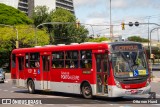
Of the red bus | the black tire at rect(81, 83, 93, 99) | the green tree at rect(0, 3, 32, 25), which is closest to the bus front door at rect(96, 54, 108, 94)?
the red bus

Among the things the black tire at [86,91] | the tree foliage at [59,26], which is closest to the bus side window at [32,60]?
the black tire at [86,91]

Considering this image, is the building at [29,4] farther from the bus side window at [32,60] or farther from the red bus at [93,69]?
the red bus at [93,69]

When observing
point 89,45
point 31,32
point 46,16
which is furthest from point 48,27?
point 89,45

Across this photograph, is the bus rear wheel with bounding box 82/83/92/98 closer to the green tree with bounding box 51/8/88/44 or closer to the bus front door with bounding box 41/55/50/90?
the bus front door with bounding box 41/55/50/90

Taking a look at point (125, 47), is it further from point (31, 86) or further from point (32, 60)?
point (31, 86)

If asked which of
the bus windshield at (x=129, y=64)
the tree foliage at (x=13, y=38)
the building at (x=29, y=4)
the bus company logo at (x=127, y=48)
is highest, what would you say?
the building at (x=29, y=4)

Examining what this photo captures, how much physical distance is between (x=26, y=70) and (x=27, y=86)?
100 centimetres

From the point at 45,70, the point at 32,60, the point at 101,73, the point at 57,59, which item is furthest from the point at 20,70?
the point at 101,73

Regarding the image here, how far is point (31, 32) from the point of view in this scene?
2800 inches

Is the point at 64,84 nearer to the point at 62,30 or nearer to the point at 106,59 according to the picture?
the point at 106,59

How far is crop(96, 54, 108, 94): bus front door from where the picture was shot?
19750 mm

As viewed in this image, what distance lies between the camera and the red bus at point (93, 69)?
758 inches

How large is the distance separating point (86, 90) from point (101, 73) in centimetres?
148

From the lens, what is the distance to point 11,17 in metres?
84.6
